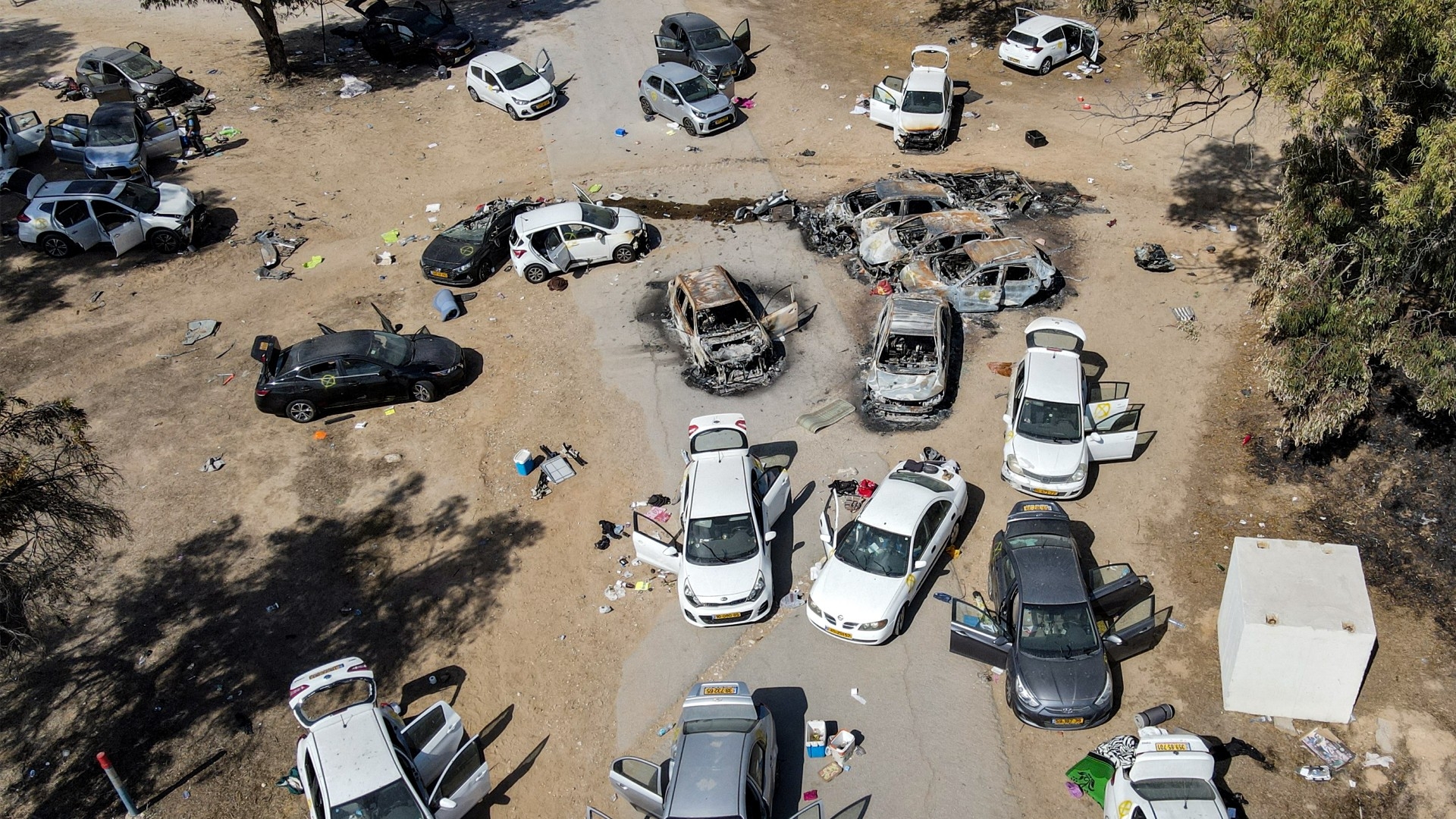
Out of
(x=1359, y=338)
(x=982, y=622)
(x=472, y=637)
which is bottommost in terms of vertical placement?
(x=472, y=637)

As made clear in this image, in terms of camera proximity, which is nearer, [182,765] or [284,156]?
[182,765]

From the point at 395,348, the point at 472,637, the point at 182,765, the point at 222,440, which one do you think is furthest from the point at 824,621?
the point at 222,440

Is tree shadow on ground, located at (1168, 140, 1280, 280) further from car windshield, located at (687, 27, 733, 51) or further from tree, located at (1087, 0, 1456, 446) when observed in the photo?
car windshield, located at (687, 27, 733, 51)

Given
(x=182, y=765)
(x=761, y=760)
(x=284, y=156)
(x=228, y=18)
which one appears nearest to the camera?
(x=761, y=760)

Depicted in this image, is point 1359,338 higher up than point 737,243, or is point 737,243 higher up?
point 1359,338

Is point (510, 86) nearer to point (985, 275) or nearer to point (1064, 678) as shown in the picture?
point (985, 275)

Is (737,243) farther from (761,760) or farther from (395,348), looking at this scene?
(761,760)

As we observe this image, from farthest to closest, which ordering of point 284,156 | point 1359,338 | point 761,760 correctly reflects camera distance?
point 284,156 < point 1359,338 < point 761,760
